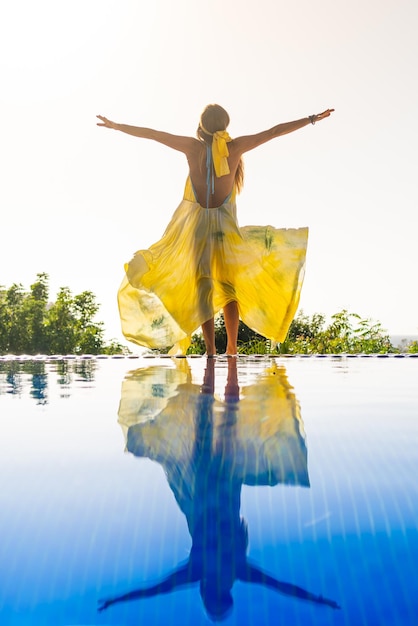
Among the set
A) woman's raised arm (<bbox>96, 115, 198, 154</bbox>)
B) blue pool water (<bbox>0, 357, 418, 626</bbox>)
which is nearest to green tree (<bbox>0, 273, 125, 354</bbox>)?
woman's raised arm (<bbox>96, 115, 198, 154</bbox>)

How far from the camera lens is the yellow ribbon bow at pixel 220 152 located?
521cm

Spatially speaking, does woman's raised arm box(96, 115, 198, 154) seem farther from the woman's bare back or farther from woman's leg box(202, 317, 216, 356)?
woman's leg box(202, 317, 216, 356)

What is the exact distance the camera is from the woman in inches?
209

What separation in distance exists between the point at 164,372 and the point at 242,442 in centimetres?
264

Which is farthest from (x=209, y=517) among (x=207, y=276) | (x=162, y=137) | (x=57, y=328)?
(x=57, y=328)

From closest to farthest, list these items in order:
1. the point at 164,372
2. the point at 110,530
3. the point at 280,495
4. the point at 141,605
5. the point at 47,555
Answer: the point at 141,605, the point at 47,555, the point at 110,530, the point at 280,495, the point at 164,372

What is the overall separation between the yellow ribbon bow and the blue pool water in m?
3.19

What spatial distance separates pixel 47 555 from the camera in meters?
1.17

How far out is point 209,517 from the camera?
1.30 meters

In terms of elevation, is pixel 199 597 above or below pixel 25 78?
below

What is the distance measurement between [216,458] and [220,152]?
3.92 metres

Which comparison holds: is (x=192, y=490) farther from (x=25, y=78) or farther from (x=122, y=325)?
(x=25, y=78)

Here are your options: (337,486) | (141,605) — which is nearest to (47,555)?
(141,605)

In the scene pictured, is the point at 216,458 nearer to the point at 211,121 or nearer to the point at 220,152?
the point at 220,152
